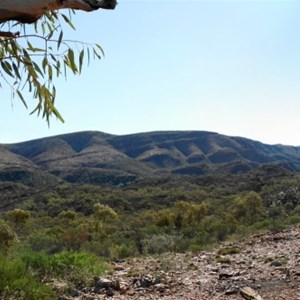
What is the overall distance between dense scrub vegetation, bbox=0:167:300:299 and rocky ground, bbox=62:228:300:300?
26.6 inches

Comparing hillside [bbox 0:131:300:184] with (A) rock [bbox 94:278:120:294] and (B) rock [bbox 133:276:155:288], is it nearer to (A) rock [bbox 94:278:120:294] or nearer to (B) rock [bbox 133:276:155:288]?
(B) rock [bbox 133:276:155:288]

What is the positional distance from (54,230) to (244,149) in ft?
400

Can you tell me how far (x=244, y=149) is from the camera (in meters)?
138

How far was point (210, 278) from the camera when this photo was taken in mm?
8672

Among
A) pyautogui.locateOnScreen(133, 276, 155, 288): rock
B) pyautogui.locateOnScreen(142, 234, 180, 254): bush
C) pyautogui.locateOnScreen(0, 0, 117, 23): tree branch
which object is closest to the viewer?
A: pyautogui.locateOnScreen(0, 0, 117, 23): tree branch

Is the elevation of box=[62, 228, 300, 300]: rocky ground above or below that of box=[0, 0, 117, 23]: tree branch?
below

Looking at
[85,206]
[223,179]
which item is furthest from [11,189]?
[223,179]

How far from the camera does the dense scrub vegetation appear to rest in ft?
27.1

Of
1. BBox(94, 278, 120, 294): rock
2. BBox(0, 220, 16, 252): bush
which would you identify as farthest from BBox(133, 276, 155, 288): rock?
BBox(0, 220, 16, 252): bush

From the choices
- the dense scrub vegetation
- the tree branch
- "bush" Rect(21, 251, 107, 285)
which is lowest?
the dense scrub vegetation

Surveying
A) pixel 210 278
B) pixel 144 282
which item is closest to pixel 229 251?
pixel 210 278

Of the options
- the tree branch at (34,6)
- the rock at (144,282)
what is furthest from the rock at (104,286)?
the tree branch at (34,6)

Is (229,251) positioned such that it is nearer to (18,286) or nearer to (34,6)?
(18,286)

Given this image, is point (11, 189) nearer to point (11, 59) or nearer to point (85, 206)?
point (85, 206)
